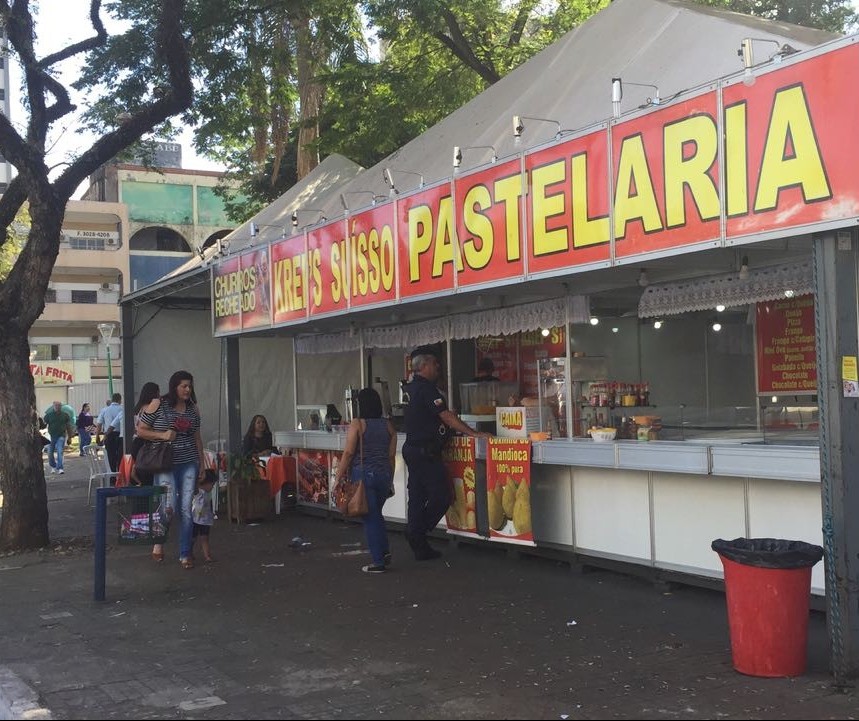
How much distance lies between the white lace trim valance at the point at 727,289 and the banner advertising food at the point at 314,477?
5562 mm

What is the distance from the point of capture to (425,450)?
346 inches

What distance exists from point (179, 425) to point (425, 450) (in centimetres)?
238

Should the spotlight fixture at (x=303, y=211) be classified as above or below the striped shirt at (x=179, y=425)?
above

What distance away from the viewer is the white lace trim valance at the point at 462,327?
9.03 m

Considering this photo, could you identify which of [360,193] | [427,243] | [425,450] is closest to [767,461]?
[425,450]

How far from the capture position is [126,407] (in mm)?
15125

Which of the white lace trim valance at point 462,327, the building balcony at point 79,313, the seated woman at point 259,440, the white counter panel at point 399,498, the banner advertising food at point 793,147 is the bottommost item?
the white counter panel at point 399,498

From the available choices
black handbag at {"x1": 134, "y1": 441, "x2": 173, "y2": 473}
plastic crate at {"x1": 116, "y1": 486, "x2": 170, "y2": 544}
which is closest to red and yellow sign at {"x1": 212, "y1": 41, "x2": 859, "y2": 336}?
black handbag at {"x1": 134, "y1": 441, "x2": 173, "y2": 473}

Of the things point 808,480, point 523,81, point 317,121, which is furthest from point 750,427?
point 317,121

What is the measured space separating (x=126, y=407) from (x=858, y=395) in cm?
1250

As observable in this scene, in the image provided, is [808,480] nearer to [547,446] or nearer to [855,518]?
[855,518]

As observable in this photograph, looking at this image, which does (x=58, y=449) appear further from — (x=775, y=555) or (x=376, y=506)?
(x=775, y=555)

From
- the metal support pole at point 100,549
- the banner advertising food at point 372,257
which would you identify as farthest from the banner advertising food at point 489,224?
the metal support pole at point 100,549

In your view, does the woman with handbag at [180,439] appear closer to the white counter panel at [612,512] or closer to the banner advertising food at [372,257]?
the banner advertising food at [372,257]
